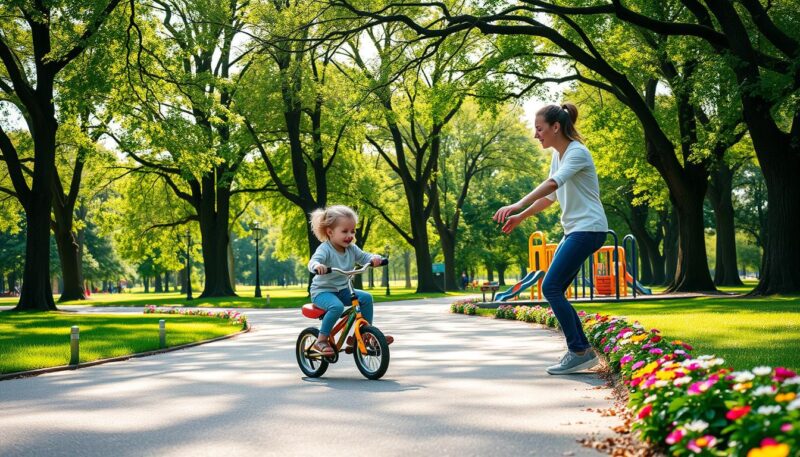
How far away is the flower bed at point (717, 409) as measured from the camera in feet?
10.6

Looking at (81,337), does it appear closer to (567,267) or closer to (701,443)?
(567,267)

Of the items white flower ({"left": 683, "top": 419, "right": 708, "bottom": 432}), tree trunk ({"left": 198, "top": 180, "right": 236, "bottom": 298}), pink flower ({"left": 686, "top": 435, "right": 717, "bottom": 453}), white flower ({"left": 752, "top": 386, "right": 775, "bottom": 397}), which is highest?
tree trunk ({"left": 198, "top": 180, "right": 236, "bottom": 298})

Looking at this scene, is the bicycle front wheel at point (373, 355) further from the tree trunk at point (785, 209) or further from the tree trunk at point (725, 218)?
the tree trunk at point (725, 218)

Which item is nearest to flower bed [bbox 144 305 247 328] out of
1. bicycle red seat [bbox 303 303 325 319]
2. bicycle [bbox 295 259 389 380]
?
bicycle [bbox 295 259 389 380]

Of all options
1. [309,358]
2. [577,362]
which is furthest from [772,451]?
[309,358]

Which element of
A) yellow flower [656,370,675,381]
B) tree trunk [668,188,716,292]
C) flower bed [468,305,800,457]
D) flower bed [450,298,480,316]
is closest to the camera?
flower bed [468,305,800,457]

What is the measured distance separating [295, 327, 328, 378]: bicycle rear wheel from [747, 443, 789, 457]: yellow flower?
573 cm

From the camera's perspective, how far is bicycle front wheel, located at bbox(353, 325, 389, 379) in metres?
7.77

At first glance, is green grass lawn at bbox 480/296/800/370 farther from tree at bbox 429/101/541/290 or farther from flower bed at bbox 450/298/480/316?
tree at bbox 429/101/541/290

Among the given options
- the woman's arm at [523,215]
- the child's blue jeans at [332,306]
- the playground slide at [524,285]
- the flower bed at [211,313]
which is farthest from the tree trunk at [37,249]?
the woman's arm at [523,215]

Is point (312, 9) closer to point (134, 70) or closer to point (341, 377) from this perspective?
point (134, 70)

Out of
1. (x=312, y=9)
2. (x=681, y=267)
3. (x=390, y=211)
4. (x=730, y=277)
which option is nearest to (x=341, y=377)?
(x=312, y=9)

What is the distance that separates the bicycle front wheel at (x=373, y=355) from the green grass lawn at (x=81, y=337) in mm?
4595

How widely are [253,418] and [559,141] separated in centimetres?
382
